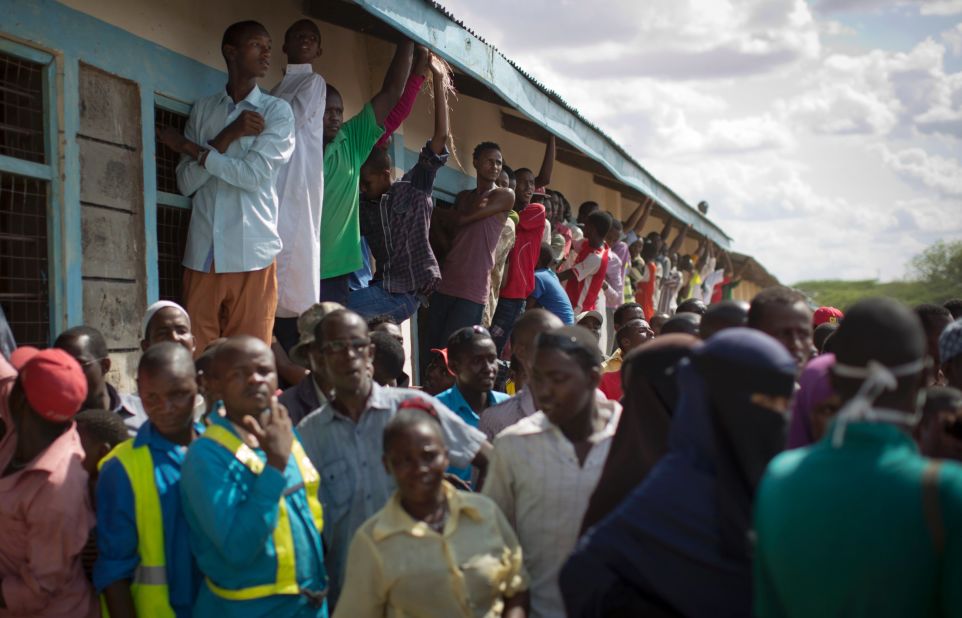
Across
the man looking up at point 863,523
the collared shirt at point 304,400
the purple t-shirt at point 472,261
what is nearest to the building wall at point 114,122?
the collared shirt at point 304,400

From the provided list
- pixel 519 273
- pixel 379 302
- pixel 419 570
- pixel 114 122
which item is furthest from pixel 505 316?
pixel 419 570

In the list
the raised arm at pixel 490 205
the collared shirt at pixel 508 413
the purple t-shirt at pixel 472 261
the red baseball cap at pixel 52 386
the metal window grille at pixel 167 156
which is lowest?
the collared shirt at pixel 508 413

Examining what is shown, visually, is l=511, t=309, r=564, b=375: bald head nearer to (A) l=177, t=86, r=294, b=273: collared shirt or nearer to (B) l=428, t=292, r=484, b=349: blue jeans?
(A) l=177, t=86, r=294, b=273: collared shirt

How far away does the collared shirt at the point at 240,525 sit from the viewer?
10.4 ft

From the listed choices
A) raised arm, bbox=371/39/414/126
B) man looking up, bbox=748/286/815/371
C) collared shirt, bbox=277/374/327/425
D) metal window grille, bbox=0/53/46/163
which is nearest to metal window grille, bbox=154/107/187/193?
metal window grille, bbox=0/53/46/163

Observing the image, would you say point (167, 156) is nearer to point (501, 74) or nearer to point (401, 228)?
point (401, 228)

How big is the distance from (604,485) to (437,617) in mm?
614

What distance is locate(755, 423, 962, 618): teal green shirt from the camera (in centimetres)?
207

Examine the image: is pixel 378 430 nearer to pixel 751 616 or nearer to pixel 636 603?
pixel 636 603

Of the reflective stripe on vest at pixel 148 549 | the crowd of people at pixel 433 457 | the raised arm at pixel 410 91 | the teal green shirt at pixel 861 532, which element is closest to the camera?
the teal green shirt at pixel 861 532

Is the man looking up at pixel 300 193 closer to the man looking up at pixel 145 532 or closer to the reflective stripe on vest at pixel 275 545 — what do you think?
the man looking up at pixel 145 532

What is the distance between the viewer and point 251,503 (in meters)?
3.19

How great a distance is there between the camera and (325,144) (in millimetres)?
6355

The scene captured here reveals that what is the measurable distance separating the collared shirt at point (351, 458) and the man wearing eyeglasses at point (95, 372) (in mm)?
832
